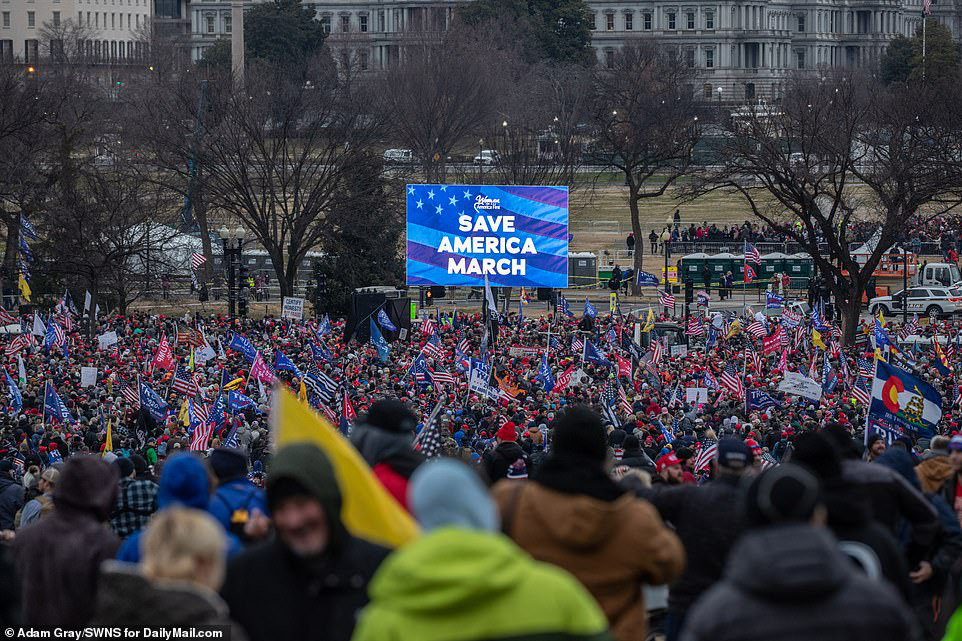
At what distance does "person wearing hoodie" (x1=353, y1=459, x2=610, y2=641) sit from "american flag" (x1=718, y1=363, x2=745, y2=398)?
22.9 metres

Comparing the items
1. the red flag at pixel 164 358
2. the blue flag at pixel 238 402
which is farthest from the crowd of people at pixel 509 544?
the red flag at pixel 164 358

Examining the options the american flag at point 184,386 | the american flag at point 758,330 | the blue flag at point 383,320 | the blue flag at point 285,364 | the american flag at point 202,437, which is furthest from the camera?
the blue flag at point 383,320

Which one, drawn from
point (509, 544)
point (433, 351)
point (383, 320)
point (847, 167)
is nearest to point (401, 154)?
point (847, 167)

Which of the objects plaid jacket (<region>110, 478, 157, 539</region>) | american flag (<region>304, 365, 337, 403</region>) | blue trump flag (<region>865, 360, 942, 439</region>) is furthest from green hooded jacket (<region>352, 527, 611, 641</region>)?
american flag (<region>304, 365, 337, 403</region>)

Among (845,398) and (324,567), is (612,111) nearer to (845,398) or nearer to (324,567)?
(845,398)

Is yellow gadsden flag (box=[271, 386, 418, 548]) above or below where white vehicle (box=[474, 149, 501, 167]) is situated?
below

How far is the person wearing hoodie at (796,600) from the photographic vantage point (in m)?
5.04

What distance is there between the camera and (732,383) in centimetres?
2795

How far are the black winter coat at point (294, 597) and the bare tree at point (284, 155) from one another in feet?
162

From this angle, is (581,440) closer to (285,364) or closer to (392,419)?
(392,419)

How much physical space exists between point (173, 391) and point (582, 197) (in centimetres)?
6542

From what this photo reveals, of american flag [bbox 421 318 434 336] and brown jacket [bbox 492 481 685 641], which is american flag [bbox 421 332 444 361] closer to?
american flag [bbox 421 318 434 336]

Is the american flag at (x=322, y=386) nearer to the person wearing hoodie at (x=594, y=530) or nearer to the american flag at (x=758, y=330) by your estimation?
the american flag at (x=758, y=330)

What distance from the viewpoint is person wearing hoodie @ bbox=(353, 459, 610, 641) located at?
4.88 meters
